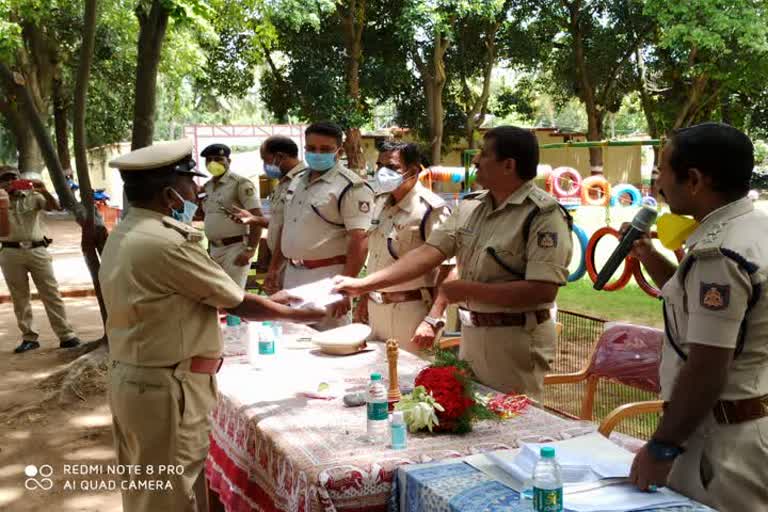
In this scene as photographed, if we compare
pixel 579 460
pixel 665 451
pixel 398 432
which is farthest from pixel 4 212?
pixel 665 451

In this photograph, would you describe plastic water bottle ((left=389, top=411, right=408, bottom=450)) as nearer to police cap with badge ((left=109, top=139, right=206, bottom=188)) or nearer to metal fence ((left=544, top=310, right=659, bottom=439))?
police cap with badge ((left=109, top=139, right=206, bottom=188))

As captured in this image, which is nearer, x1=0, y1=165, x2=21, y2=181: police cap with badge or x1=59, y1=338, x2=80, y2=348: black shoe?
x1=0, y1=165, x2=21, y2=181: police cap with badge

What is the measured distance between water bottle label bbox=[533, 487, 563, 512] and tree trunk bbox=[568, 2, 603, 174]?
19552 millimetres

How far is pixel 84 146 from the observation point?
666cm

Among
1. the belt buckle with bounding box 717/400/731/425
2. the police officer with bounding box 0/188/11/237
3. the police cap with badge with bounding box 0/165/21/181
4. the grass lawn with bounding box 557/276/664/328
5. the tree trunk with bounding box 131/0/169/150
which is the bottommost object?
the grass lawn with bounding box 557/276/664/328

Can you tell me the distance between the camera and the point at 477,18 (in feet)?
63.2

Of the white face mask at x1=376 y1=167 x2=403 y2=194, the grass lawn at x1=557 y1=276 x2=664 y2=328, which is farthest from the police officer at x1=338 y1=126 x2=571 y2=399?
the grass lawn at x1=557 y1=276 x2=664 y2=328

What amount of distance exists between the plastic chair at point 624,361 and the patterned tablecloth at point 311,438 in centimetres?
95

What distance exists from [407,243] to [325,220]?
84 cm

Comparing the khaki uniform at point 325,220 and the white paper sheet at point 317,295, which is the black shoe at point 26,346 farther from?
the white paper sheet at point 317,295

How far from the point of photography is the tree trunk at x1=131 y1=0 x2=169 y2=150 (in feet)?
20.9

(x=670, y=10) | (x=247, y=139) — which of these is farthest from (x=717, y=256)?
(x=247, y=139)

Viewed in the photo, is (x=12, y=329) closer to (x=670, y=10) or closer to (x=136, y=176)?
(x=136, y=176)

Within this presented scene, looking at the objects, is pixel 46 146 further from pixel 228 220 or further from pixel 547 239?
pixel 547 239
